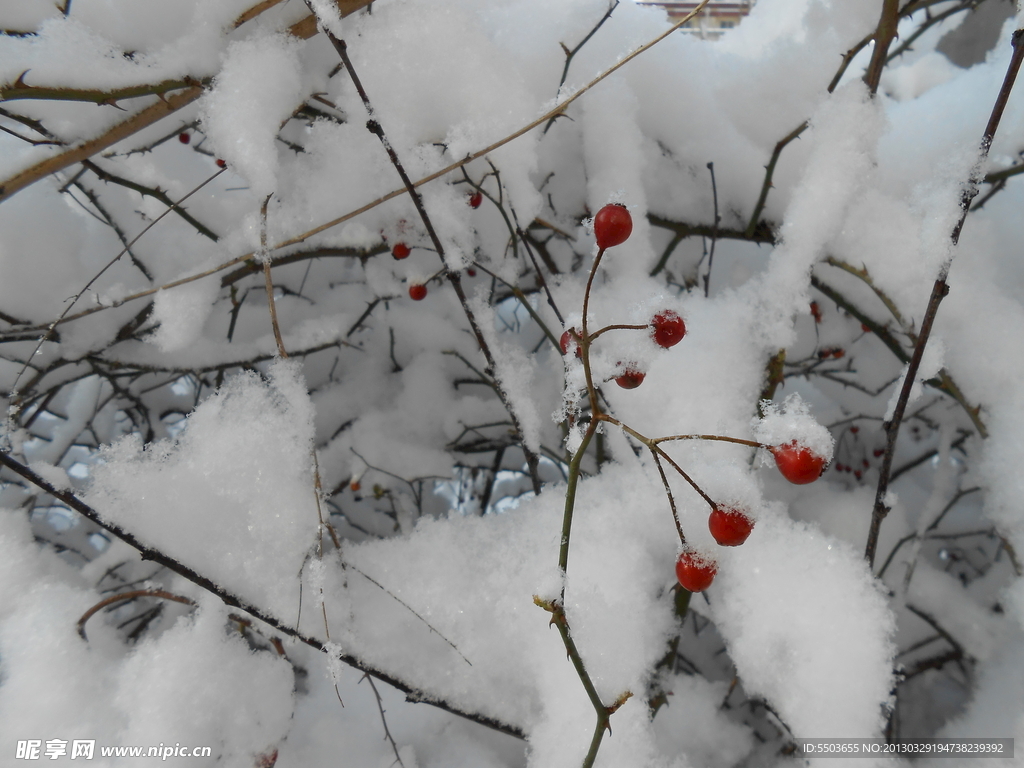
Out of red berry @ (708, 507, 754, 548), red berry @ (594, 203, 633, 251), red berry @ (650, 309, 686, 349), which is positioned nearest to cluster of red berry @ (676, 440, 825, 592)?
red berry @ (708, 507, 754, 548)

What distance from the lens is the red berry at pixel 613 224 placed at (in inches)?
21.2

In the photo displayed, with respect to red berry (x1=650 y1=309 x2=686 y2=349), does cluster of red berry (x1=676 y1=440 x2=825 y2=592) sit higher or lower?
lower

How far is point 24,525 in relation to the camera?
32.6 inches

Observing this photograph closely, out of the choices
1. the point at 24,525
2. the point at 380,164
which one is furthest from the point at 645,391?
the point at 24,525

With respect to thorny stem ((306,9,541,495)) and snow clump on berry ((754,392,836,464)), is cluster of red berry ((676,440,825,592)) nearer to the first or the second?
snow clump on berry ((754,392,836,464))

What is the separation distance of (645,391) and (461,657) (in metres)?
0.42

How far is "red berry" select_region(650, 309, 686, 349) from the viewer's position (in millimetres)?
554

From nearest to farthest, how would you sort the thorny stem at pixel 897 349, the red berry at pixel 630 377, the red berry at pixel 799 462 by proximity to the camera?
the red berry at pixel 799 462 < the red berry at pixel 630 377 < the thorny stem at pixel 897 349

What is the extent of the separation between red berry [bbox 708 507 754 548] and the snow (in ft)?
0.05

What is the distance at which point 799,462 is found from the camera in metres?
0.48

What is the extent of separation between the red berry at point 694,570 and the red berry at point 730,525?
0.04m

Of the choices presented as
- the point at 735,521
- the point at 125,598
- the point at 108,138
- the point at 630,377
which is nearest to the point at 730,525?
the point at 735,521

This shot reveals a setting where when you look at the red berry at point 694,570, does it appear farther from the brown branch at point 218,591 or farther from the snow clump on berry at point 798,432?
the brown branch at point 218,591

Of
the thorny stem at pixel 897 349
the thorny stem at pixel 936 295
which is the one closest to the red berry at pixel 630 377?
the thorny stem at pixel 936 295
